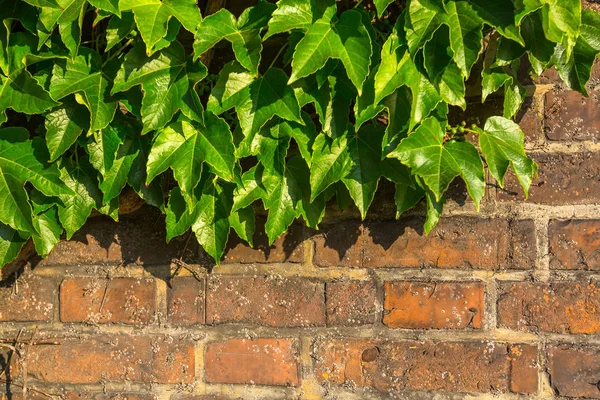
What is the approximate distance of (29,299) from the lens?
1.28 metres

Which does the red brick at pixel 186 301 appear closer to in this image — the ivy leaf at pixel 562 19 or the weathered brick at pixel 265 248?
the weathered brick at pixel 265 248

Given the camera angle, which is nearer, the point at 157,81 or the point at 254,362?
the point at 157,81

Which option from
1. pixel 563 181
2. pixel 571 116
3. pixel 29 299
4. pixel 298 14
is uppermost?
pixel 298 14

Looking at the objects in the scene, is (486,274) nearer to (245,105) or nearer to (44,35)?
(245,105)

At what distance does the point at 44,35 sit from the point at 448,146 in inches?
23.4

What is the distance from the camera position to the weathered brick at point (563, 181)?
1.08 metres

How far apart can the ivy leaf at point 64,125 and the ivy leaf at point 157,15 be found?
0.19m

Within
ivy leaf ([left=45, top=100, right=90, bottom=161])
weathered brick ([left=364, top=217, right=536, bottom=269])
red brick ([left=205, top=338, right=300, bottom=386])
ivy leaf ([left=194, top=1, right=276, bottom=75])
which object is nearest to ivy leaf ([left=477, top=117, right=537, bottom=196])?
weathered brick ([left=364, top=217, right=536, bottom=269])

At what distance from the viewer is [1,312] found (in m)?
1.29

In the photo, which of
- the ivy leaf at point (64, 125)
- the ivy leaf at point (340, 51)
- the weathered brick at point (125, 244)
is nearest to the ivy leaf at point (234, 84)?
the ivy leaf at point (340, 51)

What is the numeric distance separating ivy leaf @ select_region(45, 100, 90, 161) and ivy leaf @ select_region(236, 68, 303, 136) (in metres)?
0.25

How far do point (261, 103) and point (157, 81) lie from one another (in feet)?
0.50

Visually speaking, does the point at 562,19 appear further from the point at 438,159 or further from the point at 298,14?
the point at 298,14

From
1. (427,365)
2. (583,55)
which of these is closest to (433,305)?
(427,365)
